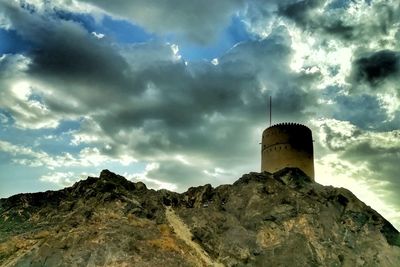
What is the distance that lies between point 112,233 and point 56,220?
10.4 metres

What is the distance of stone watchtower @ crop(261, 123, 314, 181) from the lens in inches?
2559

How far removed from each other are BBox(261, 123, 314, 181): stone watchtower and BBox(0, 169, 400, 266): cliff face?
60.4 inches

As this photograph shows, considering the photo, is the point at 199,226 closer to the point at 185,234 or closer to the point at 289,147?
the point at 185,234

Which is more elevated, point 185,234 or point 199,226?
point 199,226

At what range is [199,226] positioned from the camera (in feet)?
200

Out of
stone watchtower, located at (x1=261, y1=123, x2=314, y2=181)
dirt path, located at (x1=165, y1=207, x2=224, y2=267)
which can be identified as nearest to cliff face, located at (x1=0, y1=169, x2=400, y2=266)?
dirt path, located at (x1=165, y1=207, x2=224, y2=267)

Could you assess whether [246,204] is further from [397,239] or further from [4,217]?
[4,217]

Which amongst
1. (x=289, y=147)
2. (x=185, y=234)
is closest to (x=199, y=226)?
(x=185, y=234)

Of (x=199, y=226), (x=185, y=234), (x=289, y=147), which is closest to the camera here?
(x=185, y=234)

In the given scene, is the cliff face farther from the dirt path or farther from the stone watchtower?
the stone watchtower

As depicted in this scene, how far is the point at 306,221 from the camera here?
2346 inches

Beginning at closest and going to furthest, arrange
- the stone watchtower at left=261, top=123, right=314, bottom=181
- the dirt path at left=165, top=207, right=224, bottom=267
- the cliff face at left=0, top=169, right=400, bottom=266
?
the cliff face at left=0, top=169, right=400, bottom=266 → the dirt path at left=165, top=207, right=224, bottom=267 → the stone watchtower at left=261, top=123, right=314, bottom=181

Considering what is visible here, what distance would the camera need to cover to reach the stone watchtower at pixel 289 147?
65000 mm

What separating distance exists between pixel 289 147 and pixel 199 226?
16.8 metres
